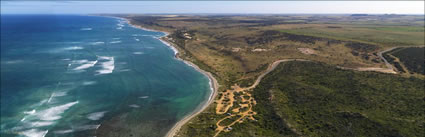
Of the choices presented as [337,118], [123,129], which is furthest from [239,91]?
[123,129]

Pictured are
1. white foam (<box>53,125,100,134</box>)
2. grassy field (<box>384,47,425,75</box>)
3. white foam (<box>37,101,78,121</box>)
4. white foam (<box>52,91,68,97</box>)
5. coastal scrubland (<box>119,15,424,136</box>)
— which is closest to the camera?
white foam (<box>53,125,100,134</box>)

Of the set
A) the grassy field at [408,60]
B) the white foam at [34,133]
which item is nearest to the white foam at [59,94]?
the white foam at [34,133]

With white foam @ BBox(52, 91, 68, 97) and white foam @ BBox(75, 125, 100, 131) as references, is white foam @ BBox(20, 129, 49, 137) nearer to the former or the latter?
white foam @ BBox(75, 125, 100, 131)

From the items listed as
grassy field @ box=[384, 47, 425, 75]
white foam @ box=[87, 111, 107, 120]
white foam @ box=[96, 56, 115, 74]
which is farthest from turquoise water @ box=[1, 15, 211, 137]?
grassy field @ box=[384, 47, 425, 75]

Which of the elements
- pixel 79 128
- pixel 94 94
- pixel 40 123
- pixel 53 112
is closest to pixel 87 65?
pixel 94 94

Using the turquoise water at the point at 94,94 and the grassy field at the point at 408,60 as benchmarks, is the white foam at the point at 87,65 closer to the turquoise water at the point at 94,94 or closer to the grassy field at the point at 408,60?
the turquoise water at the point at 94,94
